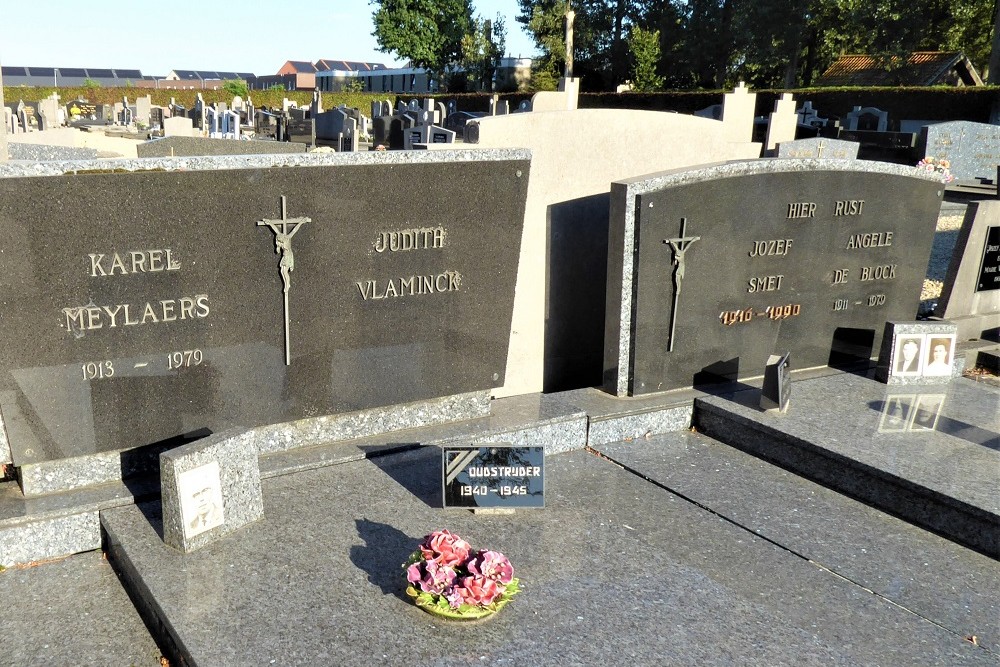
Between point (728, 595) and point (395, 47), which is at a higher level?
point (395, 47)

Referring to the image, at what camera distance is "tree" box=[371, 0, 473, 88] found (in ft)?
181

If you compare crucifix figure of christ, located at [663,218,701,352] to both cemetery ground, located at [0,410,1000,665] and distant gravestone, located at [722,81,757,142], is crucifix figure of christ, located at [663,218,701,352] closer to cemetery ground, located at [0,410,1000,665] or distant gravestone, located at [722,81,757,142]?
cemetery ground, located at [0,410,1000,665]

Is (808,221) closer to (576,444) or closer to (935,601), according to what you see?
(576,444)

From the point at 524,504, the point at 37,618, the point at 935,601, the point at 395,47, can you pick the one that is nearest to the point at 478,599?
the point at 524,504

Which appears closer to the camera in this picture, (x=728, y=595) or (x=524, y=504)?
(x=728, y=595)

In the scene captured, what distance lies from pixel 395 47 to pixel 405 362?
54053 millimetres

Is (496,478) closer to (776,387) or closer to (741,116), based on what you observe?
(776,387)

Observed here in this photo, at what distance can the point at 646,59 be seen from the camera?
140 ft

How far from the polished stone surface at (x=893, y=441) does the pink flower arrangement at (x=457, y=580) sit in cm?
228

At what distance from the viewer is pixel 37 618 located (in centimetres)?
331

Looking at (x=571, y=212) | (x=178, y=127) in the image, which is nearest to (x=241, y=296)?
(x=571, y=212)

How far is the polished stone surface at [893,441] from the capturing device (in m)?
4.28

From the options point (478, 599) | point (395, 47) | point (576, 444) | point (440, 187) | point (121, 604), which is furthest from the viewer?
point (395, 47)

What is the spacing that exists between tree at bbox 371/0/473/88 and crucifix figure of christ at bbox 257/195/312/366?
53.6 m
